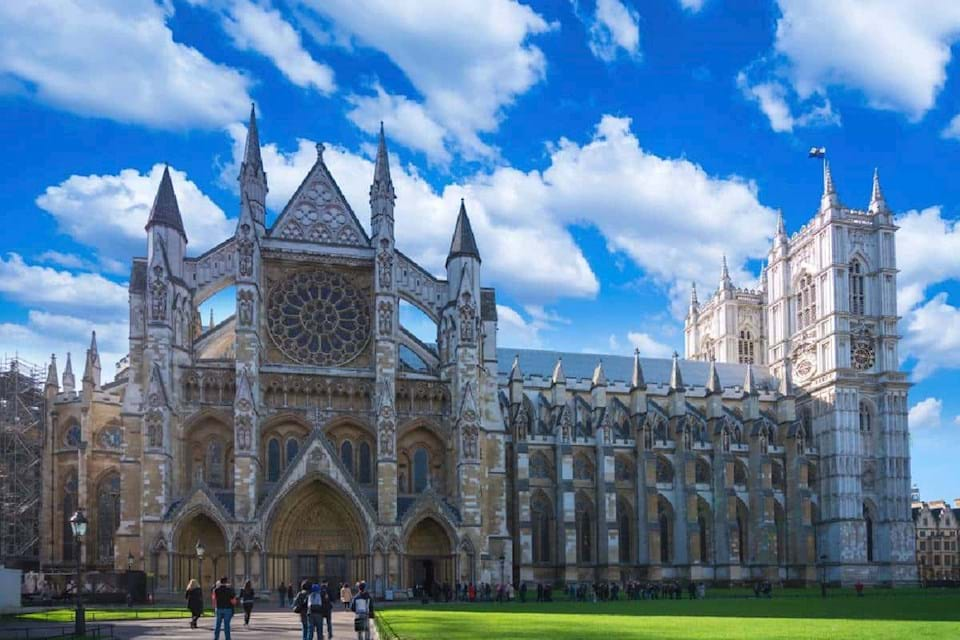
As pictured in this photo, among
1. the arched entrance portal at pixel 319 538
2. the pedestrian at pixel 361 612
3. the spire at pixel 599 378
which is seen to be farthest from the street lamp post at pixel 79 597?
the spire at pixel 599 378

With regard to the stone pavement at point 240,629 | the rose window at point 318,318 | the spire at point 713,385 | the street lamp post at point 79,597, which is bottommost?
the stone pavement at point 240,629

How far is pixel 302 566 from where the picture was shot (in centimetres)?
5325

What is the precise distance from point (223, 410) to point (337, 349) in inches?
264

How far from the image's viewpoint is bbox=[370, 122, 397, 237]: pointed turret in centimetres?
5700

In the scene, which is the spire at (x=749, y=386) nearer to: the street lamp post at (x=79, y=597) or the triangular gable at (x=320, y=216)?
the triangular gable at (x=320, y=216)

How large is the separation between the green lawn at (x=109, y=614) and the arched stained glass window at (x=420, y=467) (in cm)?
1701

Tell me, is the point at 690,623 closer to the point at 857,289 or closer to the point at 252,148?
the point at 252,148

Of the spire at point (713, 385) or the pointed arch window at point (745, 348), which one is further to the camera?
the pointed arch window at point (745, 348)

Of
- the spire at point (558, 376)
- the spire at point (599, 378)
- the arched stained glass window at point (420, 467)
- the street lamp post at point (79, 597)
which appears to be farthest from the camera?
the spire at point (599, 378)

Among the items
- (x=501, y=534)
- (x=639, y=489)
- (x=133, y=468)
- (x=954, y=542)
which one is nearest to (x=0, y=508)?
(x=133, y=468)

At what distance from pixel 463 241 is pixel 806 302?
40.9m

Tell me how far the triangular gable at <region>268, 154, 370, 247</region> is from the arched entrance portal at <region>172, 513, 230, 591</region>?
15.6 meters

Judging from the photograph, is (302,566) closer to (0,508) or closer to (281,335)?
(281,335)

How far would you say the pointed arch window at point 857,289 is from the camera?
8512cm
